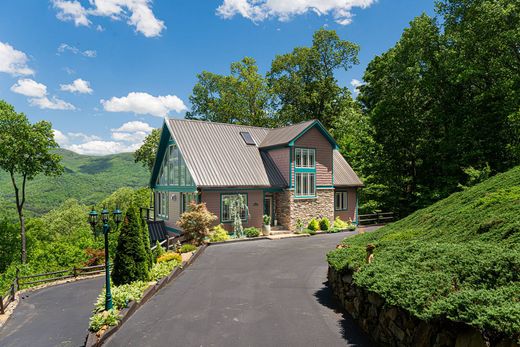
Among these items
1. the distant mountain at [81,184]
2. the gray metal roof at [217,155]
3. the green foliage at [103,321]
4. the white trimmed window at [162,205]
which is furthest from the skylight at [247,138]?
the distant mountain at [81,184]

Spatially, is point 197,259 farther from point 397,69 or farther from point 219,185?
point 397,69

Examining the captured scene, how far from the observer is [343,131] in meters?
39.3

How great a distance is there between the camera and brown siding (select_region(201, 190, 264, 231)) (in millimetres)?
22708

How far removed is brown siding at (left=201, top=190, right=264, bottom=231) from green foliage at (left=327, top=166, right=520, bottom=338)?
12.5 m

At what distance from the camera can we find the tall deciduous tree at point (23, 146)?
29.2 meters

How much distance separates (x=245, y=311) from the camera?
32.8 feet

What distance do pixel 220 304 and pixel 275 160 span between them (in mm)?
17098

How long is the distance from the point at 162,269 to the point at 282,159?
14264 millimetres

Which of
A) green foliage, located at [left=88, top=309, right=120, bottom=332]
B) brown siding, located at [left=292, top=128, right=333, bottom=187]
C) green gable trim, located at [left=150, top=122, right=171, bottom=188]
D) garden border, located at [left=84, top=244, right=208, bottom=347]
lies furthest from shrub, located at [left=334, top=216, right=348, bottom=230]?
green foliage, located at [left=88, top=309, right=120, bottom=332]

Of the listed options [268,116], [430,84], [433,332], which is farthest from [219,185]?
[268,116]

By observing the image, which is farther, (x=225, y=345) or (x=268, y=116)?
(x=268, y=116)

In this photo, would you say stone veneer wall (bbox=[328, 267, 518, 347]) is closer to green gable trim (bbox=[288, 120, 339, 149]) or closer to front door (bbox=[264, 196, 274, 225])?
front door (bbox=[264, 196, 274, 225])

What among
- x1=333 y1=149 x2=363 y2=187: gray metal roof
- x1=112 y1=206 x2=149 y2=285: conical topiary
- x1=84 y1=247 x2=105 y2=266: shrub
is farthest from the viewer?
x1=333 y1=149 x2=363 y2=187: gray metal roof

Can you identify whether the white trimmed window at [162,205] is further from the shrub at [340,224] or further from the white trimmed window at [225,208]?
the shrub at [340,224]
